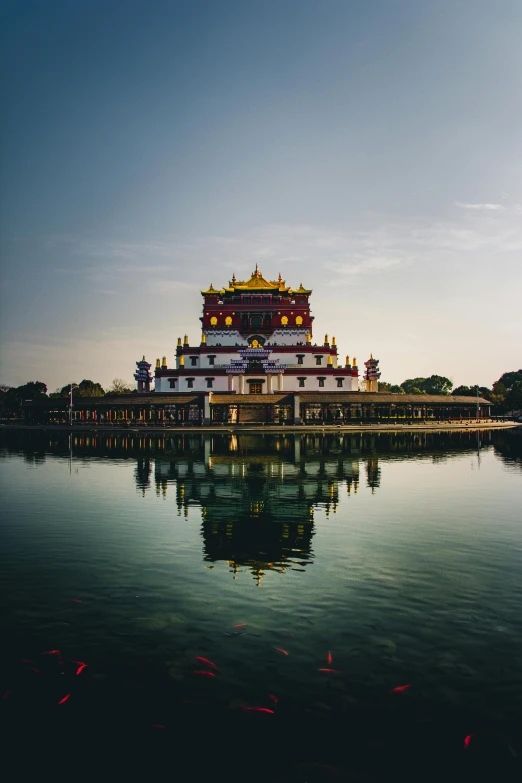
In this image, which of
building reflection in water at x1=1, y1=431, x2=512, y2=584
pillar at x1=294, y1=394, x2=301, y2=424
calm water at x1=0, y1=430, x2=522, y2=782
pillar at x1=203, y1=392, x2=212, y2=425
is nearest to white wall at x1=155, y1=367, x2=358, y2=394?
pillar at x1=294, y1=394, x2=301, y2=424

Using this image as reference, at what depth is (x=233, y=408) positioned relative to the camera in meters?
75.4

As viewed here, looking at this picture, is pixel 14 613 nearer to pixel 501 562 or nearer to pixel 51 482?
pixel 501 562

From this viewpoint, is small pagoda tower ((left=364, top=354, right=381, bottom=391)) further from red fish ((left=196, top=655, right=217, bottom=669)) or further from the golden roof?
red fish ((left=196, top=655, right=217, bottom=669))

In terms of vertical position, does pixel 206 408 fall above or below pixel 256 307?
below

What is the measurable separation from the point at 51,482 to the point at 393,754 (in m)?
25.8

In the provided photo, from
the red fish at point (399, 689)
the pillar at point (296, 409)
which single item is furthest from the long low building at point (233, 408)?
the red fish at point (399, 689)

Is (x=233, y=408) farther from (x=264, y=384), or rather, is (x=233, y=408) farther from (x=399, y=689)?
(x=399, y=689)

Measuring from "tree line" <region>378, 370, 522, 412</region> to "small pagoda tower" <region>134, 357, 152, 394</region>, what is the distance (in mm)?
62607

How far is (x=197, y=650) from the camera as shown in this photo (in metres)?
9.42

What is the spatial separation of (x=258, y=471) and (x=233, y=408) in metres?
43.4

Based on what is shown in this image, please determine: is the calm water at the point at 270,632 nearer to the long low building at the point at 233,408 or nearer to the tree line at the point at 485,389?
the long low building at the point at 233,408

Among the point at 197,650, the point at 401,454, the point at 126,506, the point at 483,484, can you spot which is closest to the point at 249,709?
the point at 197,650

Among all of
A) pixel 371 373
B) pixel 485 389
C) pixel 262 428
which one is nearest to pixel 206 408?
pixel 262 428

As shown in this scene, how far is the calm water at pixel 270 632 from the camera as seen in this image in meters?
7.11
